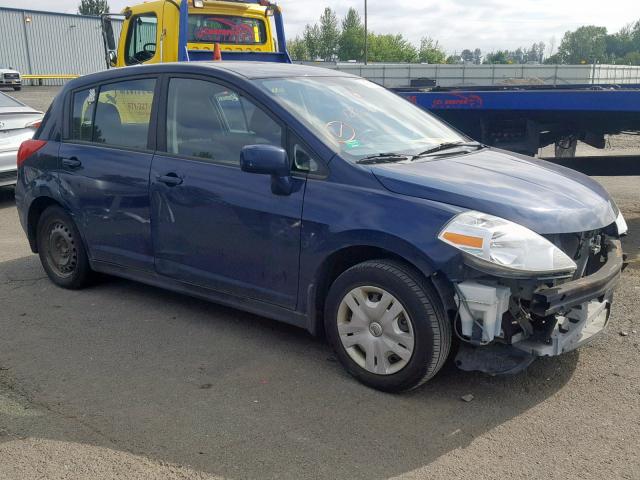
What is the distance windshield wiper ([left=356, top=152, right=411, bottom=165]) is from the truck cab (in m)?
6.20

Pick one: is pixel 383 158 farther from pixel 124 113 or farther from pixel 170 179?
pixel 124 113

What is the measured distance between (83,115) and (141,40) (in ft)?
18.2

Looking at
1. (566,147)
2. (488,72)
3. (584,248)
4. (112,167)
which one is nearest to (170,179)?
(112,167)

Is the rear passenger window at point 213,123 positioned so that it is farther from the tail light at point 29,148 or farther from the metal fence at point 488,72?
the metal fence at point 488,72

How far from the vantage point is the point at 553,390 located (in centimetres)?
378

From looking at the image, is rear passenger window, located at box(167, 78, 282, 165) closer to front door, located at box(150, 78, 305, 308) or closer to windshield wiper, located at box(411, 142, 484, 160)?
front door, located at box(150, 78, 305, 308)

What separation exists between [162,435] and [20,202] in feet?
10.7

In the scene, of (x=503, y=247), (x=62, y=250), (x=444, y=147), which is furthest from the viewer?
(x=62, y=250)

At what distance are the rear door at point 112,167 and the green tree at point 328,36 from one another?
92245 millimetres

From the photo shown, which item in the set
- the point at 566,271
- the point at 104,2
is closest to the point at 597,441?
the point at 566,271

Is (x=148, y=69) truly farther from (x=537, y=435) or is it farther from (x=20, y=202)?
(x=537, y=435)

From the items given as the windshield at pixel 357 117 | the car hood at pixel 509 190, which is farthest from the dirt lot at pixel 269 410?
the windshield at pixel 357 117

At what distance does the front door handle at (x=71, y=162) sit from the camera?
17.1 ft

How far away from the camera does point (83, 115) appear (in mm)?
5328
